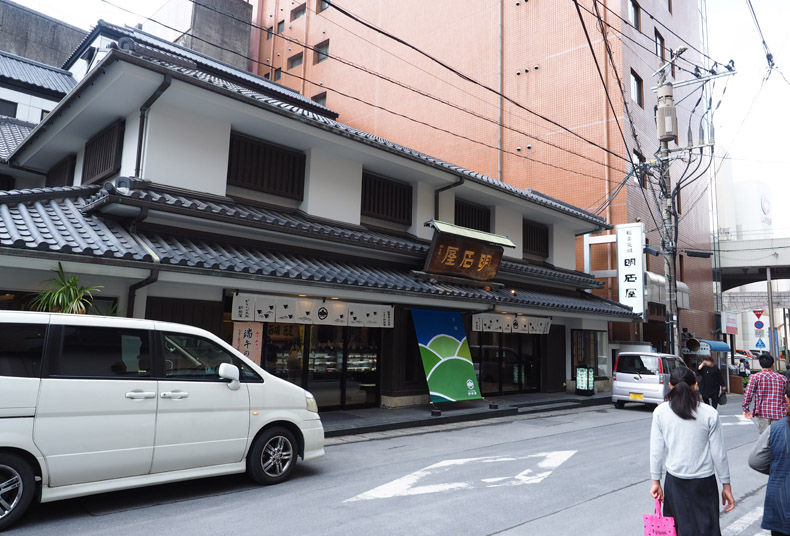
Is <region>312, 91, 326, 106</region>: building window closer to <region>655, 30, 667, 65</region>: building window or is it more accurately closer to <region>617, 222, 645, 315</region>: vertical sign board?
<region>655, 30, 667, 65</region>: building window

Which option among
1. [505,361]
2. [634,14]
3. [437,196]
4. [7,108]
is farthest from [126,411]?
[634,14]

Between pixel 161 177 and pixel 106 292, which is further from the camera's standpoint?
pixel 161 177

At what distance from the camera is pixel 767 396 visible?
8.18 meters

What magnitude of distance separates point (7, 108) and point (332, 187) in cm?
1590

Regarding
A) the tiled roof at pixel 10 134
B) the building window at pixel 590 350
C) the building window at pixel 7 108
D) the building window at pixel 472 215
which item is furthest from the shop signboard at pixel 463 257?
the building window at pixel 7 108

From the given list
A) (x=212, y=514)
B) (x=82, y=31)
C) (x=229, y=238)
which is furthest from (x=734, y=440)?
(x=82, y=31)

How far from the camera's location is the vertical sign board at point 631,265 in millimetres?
19484

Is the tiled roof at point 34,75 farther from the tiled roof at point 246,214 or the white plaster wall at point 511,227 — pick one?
the white plaster wall at point 511,227

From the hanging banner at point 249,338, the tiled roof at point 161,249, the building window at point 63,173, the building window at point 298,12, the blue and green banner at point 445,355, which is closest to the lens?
the tiled roof at point 161,249

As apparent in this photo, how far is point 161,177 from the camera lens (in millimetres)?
9617

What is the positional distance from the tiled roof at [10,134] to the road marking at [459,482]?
14367 mm

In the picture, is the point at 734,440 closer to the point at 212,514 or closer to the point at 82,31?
the point at 212,514

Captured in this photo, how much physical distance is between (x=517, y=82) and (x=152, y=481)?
23.9 metres

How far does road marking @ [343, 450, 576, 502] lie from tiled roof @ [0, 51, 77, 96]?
21.8 metres
